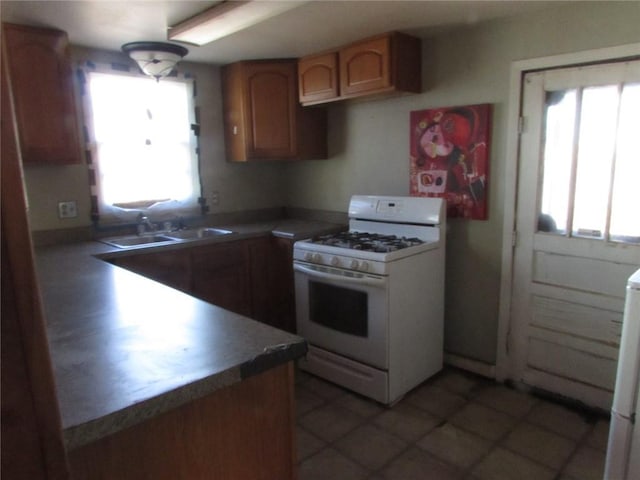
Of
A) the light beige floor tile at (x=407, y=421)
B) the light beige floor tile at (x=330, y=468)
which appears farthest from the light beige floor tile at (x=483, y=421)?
the light beige floor tile at (x=330, y=468)

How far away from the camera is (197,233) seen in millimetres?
3426

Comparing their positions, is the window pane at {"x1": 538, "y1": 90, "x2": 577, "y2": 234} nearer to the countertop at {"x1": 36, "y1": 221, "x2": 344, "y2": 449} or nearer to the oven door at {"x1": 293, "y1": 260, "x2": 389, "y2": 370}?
the oven door at {"x1": 293, "y1": 260, "x2": 389, "y2": 370}

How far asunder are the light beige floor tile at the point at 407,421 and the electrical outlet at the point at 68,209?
233 cm

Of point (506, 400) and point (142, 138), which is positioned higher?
point (142, 138)

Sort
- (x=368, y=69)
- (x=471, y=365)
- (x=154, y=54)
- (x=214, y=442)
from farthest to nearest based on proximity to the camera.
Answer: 1. (x=471, y=365)
2. (x=368, y=69)
3. (x=154, y=54)
4. (x=214, y=442)

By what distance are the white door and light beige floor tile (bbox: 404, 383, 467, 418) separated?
0.47 meters

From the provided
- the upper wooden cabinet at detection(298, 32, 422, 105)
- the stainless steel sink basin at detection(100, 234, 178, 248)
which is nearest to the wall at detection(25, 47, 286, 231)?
the stainless steel sink basin at detection(100, 234, 178, 248)

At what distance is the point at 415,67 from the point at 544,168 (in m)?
1.02

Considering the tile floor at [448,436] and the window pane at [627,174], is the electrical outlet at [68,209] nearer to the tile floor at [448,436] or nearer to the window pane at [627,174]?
the tile floor at [448,436]

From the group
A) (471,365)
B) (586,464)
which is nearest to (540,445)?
(586,464)

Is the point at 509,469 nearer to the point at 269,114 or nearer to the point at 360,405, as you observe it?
the point at 360,405

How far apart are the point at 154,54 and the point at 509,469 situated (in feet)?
9.60

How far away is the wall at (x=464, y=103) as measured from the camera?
90.5 inches

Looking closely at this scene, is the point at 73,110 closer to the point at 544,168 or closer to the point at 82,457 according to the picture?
the point at 82,457
